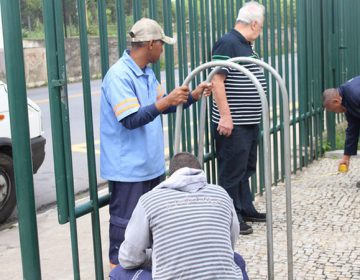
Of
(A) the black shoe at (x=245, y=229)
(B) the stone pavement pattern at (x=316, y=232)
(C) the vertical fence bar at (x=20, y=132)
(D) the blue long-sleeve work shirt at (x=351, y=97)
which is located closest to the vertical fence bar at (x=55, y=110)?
(C) the vertical fence bar at (x=20, y=132)

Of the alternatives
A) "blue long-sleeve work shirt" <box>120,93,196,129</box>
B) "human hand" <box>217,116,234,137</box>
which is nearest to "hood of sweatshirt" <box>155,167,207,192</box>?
"blue long-sleeve work shirt" <box>120,93,196,129</box>

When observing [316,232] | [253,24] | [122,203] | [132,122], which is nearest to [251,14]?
[253,24]

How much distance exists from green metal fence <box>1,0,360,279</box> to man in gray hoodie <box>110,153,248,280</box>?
2.68ft

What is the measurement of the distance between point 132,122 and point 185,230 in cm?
102

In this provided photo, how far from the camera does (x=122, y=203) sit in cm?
396

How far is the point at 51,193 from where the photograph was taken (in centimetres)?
757

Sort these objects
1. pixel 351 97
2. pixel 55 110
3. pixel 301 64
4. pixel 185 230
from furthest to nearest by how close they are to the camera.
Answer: pixel 301 64 → pixel 351 97 → pixel 55 110 → pixel 185 230

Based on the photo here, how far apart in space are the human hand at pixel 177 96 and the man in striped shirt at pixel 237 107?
1.21 m

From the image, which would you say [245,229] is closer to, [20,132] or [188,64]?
[188,64]

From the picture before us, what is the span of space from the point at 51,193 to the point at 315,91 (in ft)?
11.4

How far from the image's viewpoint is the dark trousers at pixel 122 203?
3936 millimetres

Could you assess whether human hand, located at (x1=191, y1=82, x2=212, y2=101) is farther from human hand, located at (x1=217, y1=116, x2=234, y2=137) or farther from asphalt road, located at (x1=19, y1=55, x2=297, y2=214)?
asphalt road, located at (x1=19, y1=55, x2=297, y2=214)

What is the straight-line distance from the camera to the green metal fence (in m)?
3.48

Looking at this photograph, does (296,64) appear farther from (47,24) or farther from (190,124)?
(47,24)
